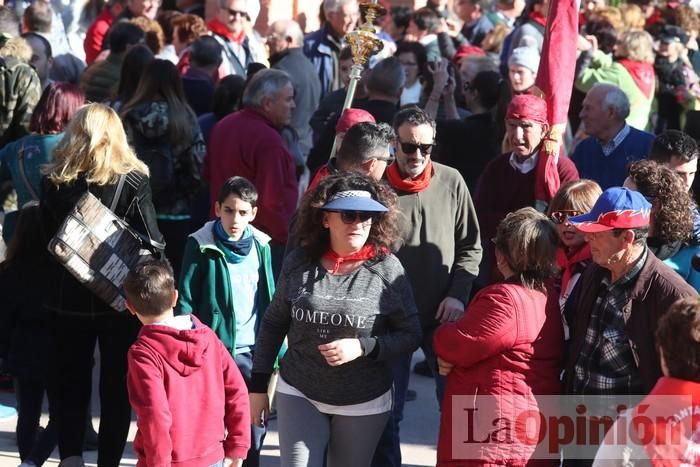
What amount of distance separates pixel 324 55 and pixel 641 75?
272 centimetres

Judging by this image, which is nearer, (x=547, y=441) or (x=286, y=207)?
(x=547, y=441)

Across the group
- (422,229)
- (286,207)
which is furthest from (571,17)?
(286,207)

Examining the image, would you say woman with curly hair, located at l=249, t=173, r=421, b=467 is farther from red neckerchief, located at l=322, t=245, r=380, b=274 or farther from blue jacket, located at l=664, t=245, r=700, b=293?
blue jacket, located at l=664, t=245, r=700, b=293

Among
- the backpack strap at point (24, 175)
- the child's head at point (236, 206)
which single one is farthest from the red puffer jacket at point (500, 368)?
the backpack strap at point (24, 175)

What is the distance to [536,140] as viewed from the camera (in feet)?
20.6

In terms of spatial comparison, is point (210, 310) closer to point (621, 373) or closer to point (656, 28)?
point (621, 373)

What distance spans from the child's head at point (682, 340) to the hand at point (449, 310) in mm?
1927

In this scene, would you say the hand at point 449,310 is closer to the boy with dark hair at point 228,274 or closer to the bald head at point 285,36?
the boy with dark hair at point 228,274

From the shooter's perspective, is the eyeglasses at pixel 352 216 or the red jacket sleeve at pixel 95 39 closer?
the eyeglasses at pixel 352 216

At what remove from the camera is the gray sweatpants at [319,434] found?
4.89m

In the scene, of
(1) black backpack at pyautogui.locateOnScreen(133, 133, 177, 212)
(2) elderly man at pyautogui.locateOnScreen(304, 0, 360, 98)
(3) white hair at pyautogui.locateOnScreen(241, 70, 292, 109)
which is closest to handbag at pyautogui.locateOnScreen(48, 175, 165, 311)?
(1) black backpack at pyautogui.locateOnScreen(133, 133, 177, 212)

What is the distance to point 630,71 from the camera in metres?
10.2

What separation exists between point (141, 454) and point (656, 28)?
408 inches

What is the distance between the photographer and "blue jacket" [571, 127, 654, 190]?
7.31 meters
